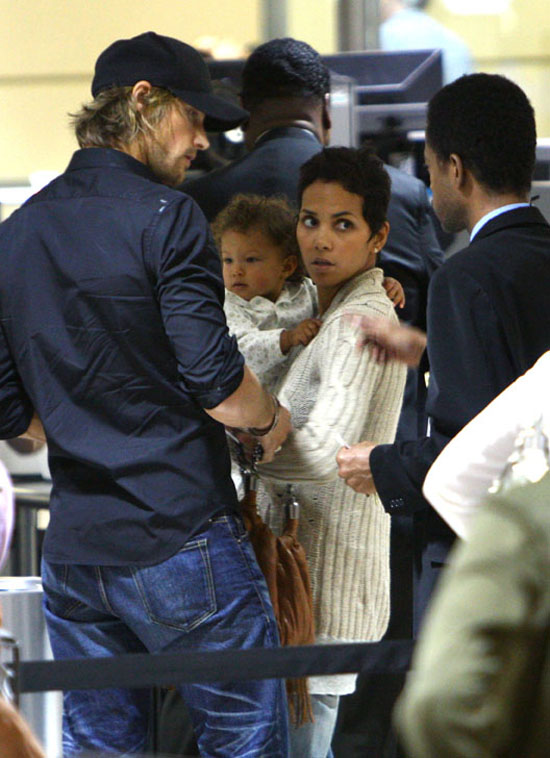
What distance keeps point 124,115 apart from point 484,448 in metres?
0.98

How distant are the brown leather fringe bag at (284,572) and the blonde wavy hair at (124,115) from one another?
619 millimetres

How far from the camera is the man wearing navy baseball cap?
6.81 ft

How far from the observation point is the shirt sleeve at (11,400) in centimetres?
222

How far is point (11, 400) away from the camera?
224cm

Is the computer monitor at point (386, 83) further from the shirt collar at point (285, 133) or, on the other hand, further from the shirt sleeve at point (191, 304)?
the shirt sleeve at point (191, 304)

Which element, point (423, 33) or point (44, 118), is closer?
point (423, 33)

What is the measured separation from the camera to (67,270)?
2.12 meters

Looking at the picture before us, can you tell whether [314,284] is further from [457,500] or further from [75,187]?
[457,500]

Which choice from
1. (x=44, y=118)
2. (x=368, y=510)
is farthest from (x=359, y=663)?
(x=44, y=118)

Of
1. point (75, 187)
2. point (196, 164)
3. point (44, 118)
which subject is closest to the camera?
point (75, 187)

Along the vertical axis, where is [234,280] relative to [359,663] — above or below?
above

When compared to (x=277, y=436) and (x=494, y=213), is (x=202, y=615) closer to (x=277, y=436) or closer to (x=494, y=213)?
(x=277, y=436)

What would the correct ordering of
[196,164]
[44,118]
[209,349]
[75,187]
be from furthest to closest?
[44,118] < [196,164] < [75,187] < [209,349]

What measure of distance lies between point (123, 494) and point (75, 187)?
50 cm
